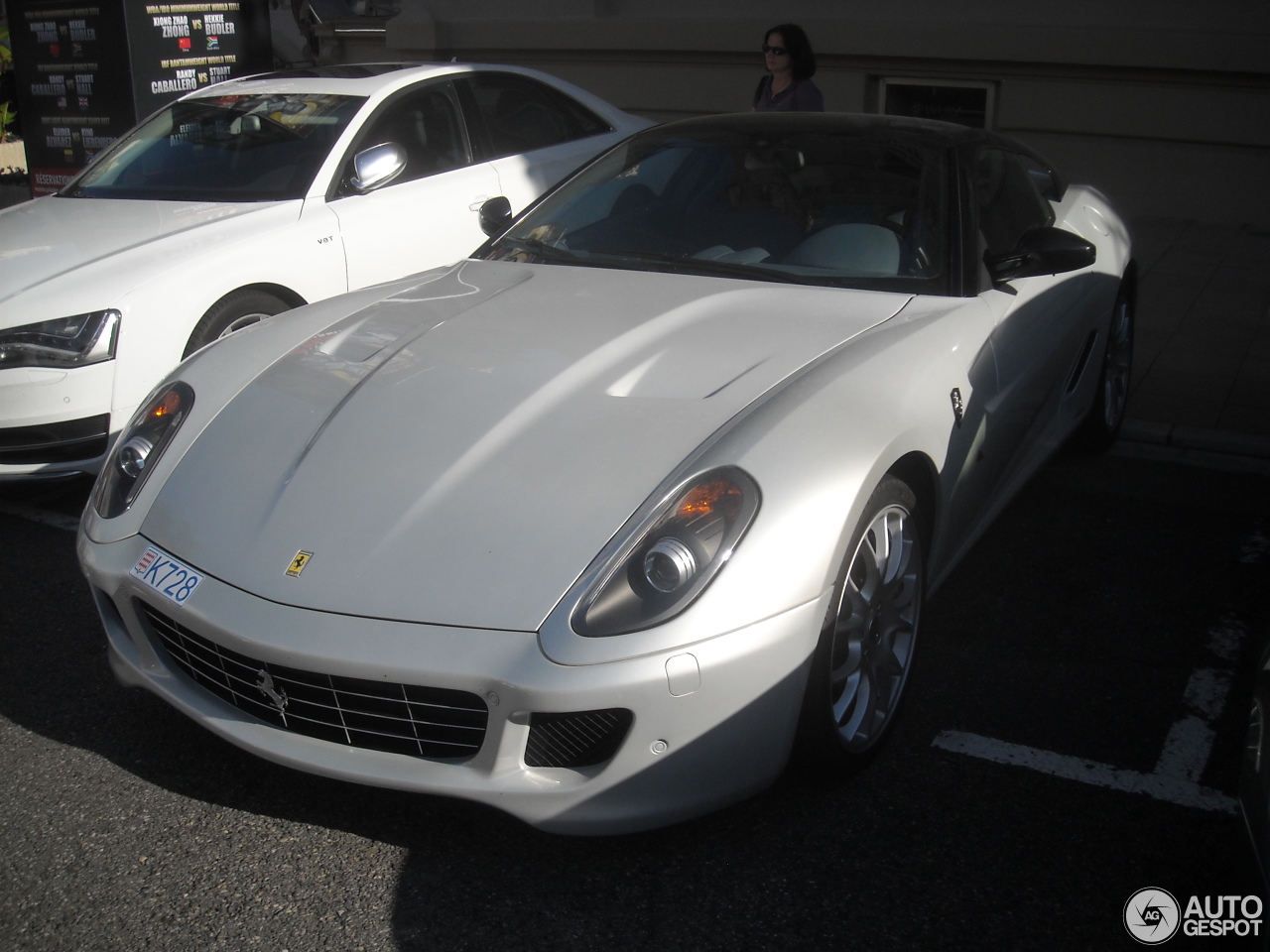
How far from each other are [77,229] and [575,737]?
3653 millimetres

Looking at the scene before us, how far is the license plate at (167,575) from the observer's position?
260cm

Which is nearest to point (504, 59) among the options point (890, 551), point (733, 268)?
point (733, 268)

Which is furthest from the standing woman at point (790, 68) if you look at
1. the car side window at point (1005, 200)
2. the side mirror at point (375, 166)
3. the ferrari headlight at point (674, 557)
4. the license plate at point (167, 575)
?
the license plate at point (167, 575)

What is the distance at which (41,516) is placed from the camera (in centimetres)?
459

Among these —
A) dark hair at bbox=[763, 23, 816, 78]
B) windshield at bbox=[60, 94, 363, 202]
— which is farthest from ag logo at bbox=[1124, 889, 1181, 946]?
dark hair at bbox=[763, 23, 816, 78]

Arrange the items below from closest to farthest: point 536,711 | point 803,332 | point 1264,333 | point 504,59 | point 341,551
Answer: point 536,711 < point 341,551 < point 803,332 < point 1264,333 < point 504,59

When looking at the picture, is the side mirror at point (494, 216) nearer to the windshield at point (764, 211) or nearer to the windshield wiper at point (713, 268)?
the windshield at point (764, 211)

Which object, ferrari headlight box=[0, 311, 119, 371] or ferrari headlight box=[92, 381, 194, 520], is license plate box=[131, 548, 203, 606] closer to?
ferrari headlight box=[92, 381, 194, 520]

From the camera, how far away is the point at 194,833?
2.71 metres

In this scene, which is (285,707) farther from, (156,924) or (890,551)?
(890,551)

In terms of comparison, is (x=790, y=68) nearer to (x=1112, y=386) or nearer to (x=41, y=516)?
(x=1112, y=386)

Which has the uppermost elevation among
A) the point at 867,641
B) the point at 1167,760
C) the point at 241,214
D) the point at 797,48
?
the point at 797,48

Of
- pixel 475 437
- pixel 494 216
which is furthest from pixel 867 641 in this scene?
pixel 494 216

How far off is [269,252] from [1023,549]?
9.94 ft
